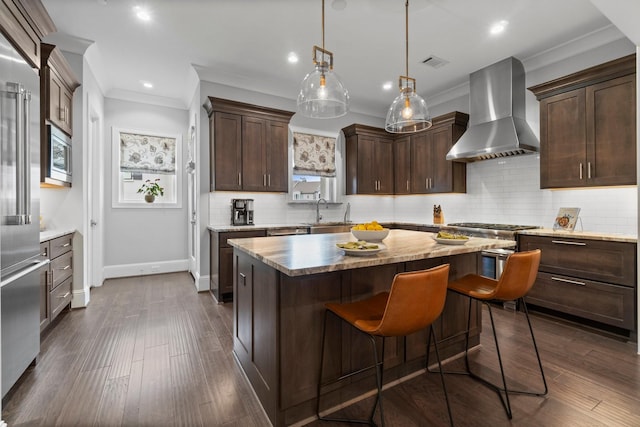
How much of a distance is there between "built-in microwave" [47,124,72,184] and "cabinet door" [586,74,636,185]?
5.46 meters

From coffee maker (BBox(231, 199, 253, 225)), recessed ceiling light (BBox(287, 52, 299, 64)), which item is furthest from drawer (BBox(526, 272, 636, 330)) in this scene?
recessed ceiling light (BBox(287, 52, 299, 64))

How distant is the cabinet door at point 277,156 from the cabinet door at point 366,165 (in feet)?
4.75

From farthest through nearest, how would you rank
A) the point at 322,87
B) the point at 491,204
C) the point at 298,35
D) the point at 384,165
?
the point at 384,165 < the point at 491,204 < the point at 298,35 < the point at 322,87

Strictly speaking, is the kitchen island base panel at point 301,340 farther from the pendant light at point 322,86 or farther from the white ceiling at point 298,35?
the white ceiling at point 298,35

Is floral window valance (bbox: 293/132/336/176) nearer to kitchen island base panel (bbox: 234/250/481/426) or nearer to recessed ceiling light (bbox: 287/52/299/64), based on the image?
recessed ceiling light (bbox: 287/52/299/64)

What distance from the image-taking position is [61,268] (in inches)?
122

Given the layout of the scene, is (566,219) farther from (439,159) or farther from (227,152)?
(227,152)

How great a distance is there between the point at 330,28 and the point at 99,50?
290 centimetres

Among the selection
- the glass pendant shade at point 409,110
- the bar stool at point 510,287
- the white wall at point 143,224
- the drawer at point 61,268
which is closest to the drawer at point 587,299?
the bar stool at point 510,287

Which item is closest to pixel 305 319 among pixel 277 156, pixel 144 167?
pixel 277 156

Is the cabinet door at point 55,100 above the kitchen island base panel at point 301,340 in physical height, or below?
above

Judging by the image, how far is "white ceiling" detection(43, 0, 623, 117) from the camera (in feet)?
9.57

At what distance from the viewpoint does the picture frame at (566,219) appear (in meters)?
3.36

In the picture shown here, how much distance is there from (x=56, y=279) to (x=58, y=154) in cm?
128
